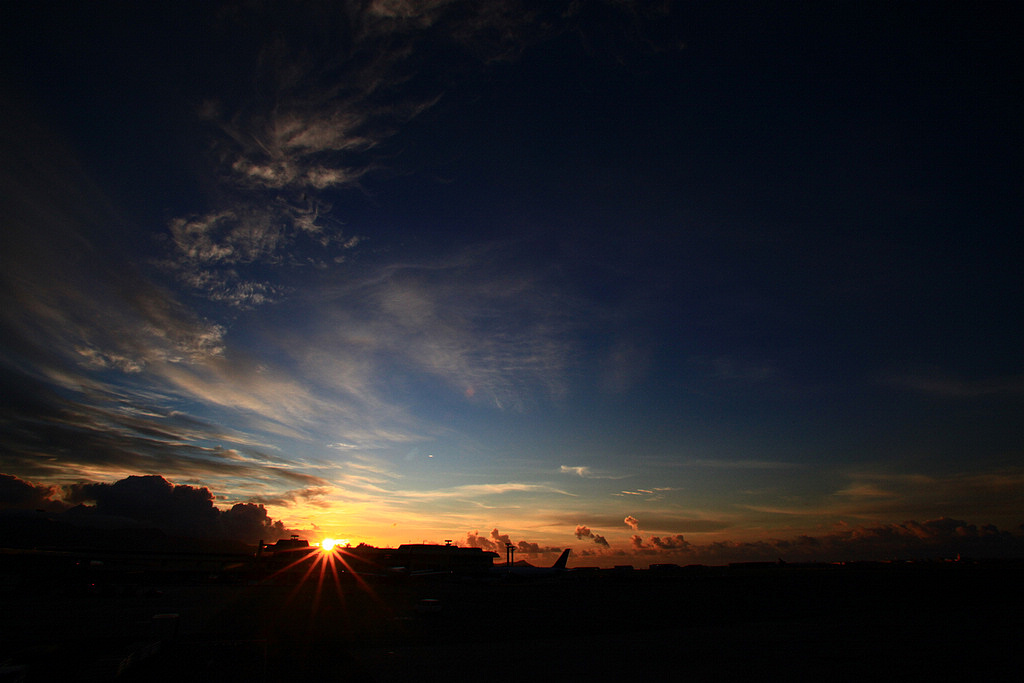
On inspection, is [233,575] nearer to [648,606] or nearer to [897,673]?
[648,606]

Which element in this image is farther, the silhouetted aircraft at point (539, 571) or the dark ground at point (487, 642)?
the silhouetted aircraft at point (539, 571)

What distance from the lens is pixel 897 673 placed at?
66.0ft

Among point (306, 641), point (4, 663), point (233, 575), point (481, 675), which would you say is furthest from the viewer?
point (233, 575)

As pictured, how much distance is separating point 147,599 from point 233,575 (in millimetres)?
35914

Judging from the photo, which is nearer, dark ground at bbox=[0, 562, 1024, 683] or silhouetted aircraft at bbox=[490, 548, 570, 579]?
dark ground at bbox=[0, 562, 1024, 683]

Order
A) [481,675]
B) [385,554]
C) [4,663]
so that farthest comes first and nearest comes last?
[385,554], [481,675], [4,663]

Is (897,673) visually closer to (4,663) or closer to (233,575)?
(4,663)

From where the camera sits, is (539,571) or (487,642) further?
(539,571)

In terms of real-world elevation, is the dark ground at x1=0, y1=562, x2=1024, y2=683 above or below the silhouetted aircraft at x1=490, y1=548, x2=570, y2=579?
above

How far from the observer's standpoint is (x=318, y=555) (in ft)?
544

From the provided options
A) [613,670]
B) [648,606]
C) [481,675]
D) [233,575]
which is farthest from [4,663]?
[233,575]

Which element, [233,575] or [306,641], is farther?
[233,575]

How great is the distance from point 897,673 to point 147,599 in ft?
208

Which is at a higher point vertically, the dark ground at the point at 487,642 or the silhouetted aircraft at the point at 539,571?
the dark ground at the point at 487,642
